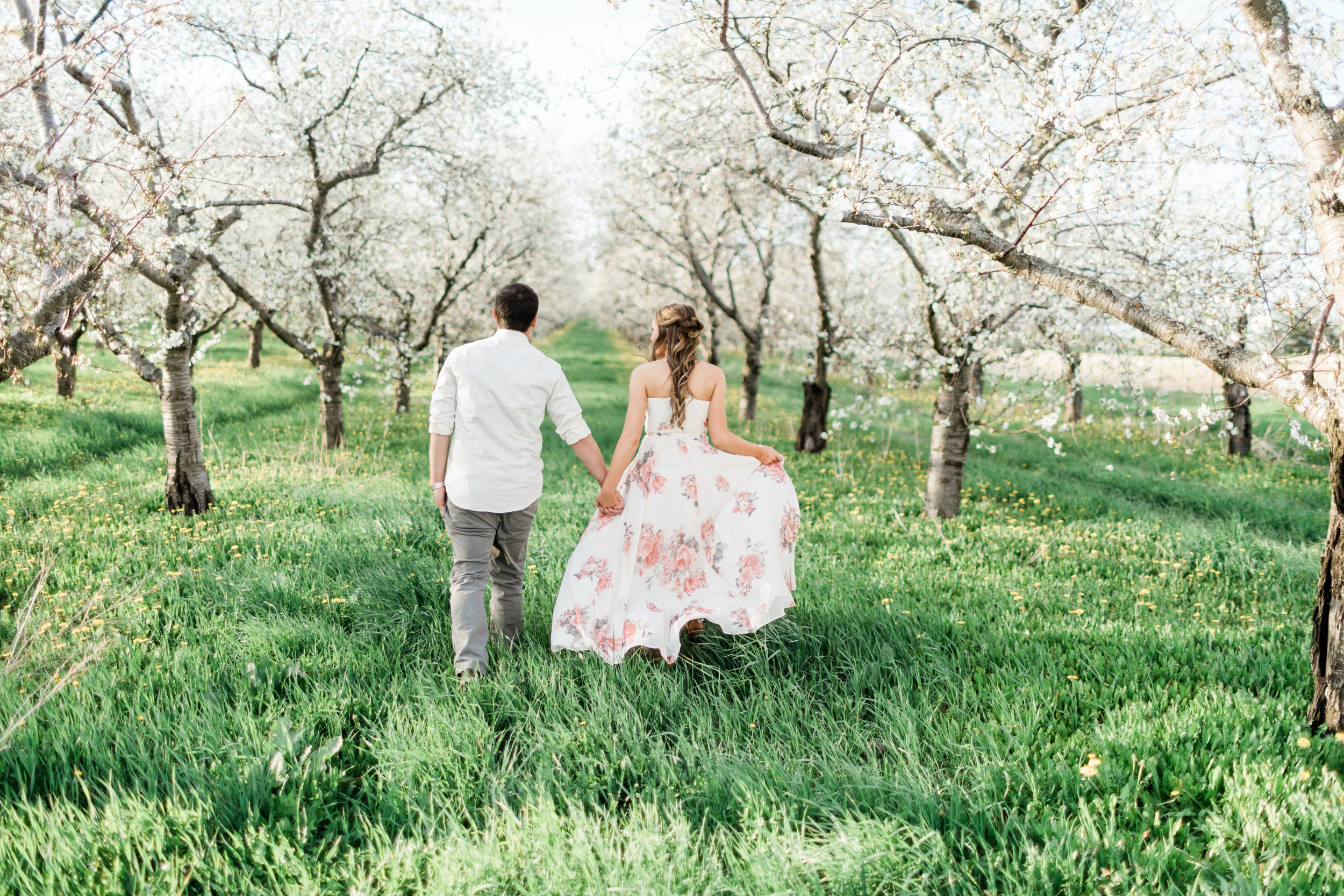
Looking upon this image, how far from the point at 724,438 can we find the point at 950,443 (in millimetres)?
4407

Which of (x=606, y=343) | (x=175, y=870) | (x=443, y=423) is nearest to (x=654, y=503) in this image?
(x=443, y=423)

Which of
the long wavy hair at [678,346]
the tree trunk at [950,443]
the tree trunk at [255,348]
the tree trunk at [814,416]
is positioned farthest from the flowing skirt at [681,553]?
the tree trunk at [255,348]

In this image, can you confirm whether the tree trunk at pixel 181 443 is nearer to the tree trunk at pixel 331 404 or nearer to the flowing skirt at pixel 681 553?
the tree trunk at pixel 331 404

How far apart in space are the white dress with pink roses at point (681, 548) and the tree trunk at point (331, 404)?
27.6ft

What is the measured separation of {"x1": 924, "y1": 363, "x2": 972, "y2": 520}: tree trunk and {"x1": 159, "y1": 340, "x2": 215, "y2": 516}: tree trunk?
25.1 feet

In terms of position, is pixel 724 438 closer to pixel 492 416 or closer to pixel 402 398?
pixel 492 416

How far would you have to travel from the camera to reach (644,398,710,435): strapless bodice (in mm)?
4250

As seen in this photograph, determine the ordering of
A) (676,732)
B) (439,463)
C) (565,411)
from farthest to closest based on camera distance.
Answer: (565,411)
(439,463)
(676,732)

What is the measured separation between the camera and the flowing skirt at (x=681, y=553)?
4.00 metres

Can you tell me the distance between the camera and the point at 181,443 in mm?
6691

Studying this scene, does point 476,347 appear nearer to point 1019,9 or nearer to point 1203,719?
point 1203,719

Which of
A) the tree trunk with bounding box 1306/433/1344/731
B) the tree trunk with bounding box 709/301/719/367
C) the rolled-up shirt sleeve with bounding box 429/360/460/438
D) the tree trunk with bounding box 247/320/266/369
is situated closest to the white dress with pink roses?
the rolled-up shirt sleeve with bounding box 429/360/460/438

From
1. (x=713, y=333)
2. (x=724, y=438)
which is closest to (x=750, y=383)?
(x=713, y=333)

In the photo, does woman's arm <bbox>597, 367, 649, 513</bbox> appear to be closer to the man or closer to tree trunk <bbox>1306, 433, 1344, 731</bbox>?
the man
